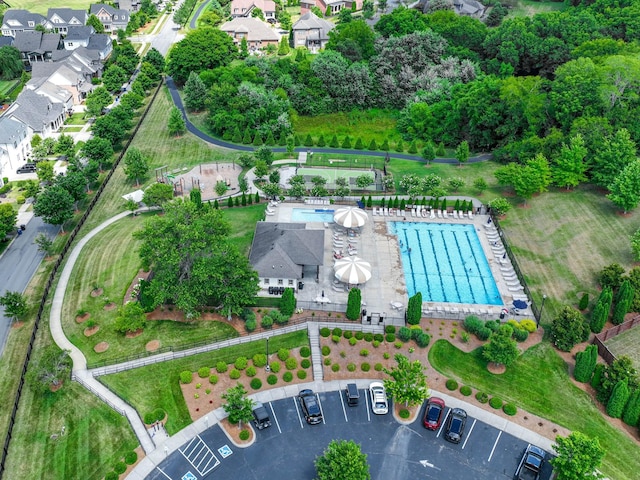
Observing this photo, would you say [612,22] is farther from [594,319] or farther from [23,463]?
[23,463]

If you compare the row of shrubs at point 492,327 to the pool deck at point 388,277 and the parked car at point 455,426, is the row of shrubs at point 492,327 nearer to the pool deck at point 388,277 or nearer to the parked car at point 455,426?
the pool deck at point 388,277

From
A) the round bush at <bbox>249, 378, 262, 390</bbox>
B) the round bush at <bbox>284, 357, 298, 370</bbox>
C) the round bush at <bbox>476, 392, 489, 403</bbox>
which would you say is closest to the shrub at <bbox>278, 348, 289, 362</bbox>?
the round bush at <bbox>284, 357, 298, 370</bbox>

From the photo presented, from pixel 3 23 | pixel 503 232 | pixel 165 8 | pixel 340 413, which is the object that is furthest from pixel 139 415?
pixel 165 8

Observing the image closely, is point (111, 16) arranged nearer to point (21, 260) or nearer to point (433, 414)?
point (21, 260)

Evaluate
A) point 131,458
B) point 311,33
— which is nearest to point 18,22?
point 311,33

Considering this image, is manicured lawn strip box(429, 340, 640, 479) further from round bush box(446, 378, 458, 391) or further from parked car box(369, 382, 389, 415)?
parked car box(369, 382, 389, 415)
